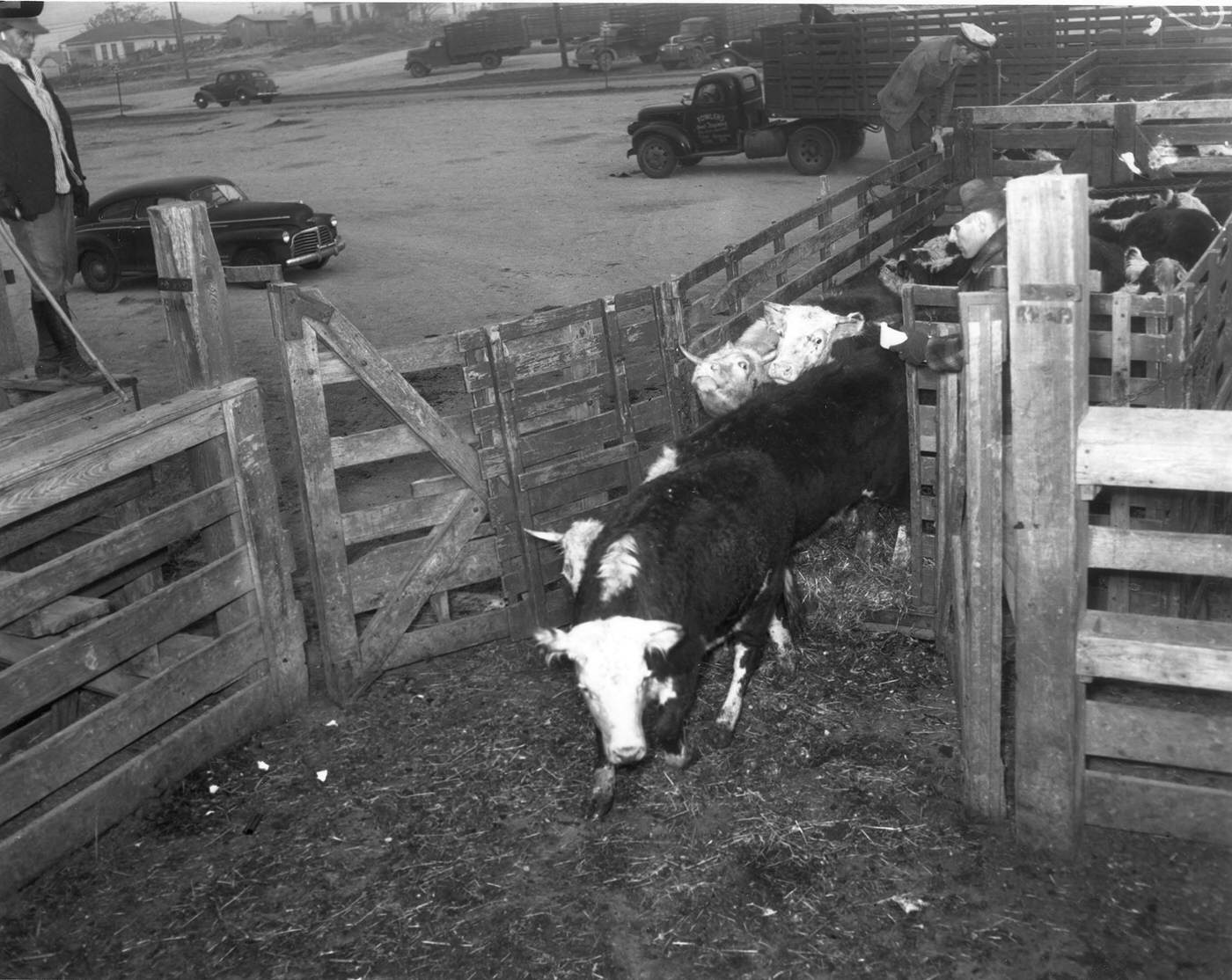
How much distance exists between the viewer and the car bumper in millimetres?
17016

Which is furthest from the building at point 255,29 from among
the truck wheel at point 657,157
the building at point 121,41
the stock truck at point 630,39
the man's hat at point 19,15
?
the man's hat at point 19,15

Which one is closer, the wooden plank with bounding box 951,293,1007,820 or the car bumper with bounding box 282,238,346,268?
the wooden plank with bounding box 951,293,1007,820

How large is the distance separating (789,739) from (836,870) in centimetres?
107

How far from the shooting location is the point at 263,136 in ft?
117

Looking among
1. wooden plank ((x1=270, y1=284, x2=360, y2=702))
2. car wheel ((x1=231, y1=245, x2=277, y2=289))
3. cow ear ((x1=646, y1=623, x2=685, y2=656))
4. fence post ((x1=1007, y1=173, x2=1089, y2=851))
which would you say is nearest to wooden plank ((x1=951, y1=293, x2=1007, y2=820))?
fence post ((x1=1007, y1=173, x2=1089, y2=851))

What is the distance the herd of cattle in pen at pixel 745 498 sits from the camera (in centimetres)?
519

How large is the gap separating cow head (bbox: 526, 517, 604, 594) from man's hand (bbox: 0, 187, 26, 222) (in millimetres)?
3722

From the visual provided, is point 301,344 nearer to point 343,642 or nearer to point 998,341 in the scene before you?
point 343,642

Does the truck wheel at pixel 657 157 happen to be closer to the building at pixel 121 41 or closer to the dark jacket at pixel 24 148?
the dark jacket at pixel 24 148

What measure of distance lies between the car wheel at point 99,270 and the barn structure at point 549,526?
33.3 feet

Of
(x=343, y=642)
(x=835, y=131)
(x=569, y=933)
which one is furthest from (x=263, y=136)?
(x=569, y=933)

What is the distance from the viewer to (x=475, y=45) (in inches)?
1809

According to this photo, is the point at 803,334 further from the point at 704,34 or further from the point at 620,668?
the point at 704,34

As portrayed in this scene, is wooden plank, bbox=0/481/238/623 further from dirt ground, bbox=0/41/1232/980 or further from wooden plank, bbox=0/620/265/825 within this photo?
dirt ground, bbox=0/41/1232/980
